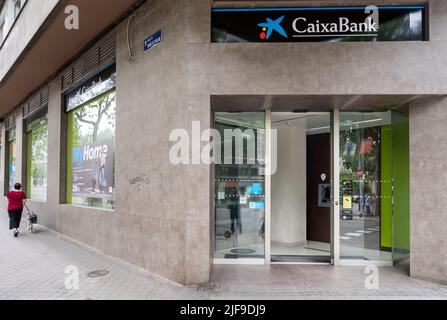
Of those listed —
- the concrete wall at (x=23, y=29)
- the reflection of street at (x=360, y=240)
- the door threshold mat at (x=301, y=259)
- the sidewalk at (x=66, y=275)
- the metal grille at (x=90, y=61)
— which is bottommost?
the sidewalk at (x=66, y=275)

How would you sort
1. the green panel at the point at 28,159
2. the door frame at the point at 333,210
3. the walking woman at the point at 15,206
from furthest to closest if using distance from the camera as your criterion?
the green panel at the point at 28,159
the walking woman at the point at 15,206
the door frame at the point at 333,210

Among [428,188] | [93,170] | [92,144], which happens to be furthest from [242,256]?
[92,144]

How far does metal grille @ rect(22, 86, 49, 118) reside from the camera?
12.1 m

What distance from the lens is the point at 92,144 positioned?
9.08 metres

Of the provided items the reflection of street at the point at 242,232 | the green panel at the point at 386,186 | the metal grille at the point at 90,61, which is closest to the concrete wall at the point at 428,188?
the green panel at the point at 386,186

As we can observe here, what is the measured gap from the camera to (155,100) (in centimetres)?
633

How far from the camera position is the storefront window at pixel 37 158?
12534 mm

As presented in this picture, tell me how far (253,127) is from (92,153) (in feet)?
14.9

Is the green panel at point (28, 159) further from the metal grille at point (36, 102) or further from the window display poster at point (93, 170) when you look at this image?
the window display poster at point (93, 170)

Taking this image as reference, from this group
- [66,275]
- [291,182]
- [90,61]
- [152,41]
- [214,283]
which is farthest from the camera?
[90,61]

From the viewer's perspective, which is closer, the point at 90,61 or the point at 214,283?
the point at 214,283

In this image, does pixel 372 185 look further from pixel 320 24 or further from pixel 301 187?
pixel 320 24

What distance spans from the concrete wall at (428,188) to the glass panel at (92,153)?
621 cm
